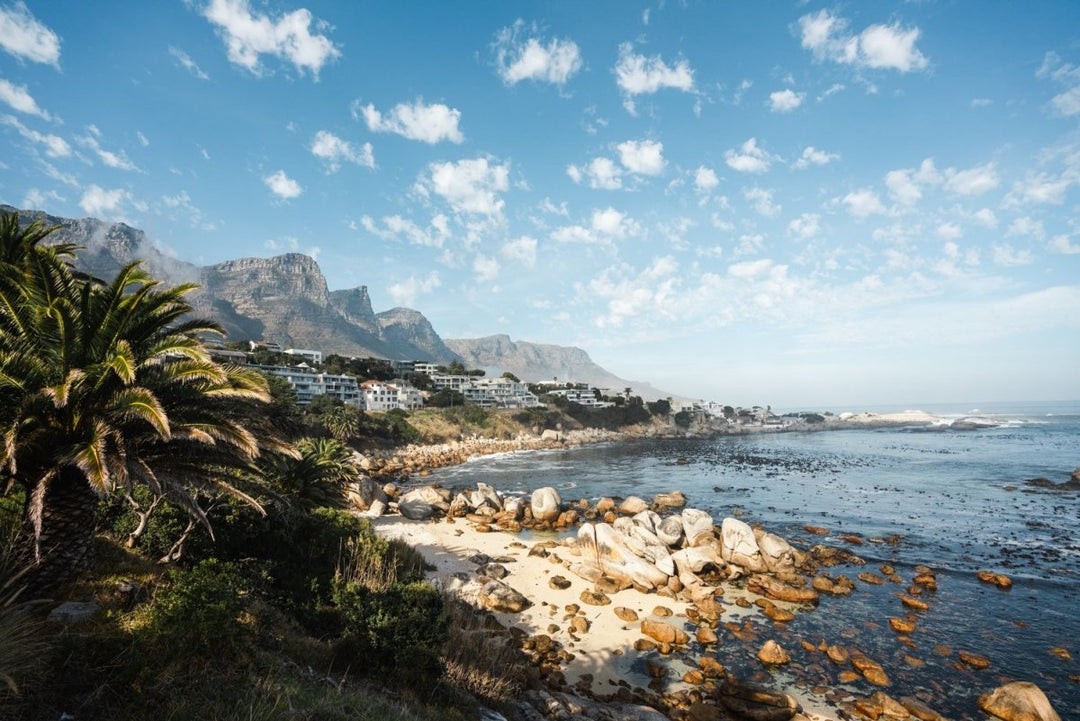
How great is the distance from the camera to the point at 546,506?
31.2 metres

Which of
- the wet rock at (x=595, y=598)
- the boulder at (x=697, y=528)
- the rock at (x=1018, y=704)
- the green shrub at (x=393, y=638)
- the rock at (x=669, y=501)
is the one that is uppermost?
the green shrub at (x=393, y=638)

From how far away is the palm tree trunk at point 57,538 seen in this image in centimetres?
745

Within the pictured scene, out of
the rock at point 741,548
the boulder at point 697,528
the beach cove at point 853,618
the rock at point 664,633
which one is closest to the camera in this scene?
the beach cove at point 853,618

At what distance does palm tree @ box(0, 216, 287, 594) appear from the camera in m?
6.95

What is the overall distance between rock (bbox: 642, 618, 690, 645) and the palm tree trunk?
14823 mm

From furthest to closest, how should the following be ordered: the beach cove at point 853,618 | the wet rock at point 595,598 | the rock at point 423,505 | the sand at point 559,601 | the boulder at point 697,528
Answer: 1. the rock at point 423,505
2. the boulder at point 697,528
3. the wet rock at point 595,598
4. the sand at point 559,601
5. the beach cove at point 853,618

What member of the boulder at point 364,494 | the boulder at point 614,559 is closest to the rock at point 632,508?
the boulder at point 614,559

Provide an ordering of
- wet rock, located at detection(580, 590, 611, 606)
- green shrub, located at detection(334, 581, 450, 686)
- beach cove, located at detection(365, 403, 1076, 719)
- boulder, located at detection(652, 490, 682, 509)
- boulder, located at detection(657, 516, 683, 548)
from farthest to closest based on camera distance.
Result: boulder, located at detection(652, 490, 682, 509)
boulder, located at detection(657, 516, 683, 548)
wet rock, located at detection(580, 590, 611, 606)
beach cove, located at detection(365, 403, 1076, 719)
green shrub, located at detection(334, 581, 450, 686)

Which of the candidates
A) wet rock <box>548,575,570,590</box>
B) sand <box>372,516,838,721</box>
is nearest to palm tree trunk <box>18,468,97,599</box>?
sand <box>372,516,838,721</box>

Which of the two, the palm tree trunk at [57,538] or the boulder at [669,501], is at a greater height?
Answer: the palm tree trunk at [57,538]

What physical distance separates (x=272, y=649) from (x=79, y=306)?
712 cm

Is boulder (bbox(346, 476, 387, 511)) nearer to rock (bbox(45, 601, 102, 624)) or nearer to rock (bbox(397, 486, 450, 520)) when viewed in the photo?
rock (bbox(397, 486, 450, 520))

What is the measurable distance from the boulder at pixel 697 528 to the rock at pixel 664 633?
8997 millimetres

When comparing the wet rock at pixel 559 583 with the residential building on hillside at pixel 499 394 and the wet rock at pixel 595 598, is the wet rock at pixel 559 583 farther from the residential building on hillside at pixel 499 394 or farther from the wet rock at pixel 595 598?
the residential building on hillside at pixel 499 394
